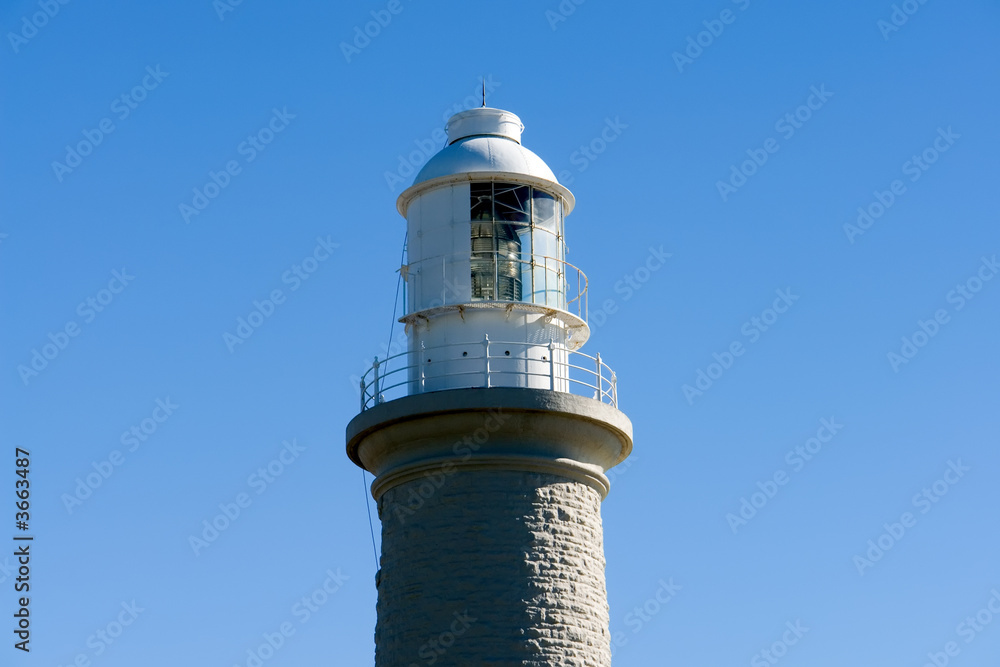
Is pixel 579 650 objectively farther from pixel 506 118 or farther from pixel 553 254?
pixel 506 118

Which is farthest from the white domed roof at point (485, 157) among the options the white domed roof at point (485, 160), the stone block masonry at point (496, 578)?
the stone block masonry at point (496, 578)

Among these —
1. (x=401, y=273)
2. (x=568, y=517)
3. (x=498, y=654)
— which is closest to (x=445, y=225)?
(x=401, y=273)

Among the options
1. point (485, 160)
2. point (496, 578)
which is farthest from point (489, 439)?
point (485, 160)

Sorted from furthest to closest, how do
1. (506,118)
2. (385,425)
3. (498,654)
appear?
1. (506,118)
2. (385,425)
3. (498,654)

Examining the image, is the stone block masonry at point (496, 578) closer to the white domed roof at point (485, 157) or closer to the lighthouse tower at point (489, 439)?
the lighthouse tower at point (489, 439)

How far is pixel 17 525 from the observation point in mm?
22656

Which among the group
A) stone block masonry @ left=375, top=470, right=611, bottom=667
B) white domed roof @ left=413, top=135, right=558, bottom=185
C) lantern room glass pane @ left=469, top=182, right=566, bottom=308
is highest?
white domed roof @ left=413, top=135, right=558, bottom=185

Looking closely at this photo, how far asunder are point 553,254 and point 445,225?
5.31 feet

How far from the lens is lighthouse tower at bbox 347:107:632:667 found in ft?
70.7

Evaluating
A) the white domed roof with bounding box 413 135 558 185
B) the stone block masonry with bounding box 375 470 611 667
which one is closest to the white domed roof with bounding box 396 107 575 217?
the white domed roof with bounding box 413 135 558 185

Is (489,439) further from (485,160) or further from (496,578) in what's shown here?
(485,160)

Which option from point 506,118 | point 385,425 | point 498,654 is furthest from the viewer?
point 506,118

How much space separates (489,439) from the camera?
2216 centimetres

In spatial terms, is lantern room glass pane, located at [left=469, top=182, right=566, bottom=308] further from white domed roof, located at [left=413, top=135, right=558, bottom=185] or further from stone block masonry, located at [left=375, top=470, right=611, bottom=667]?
stone block masonry, located at [left=375, top=470, right=611, bottom=667]
